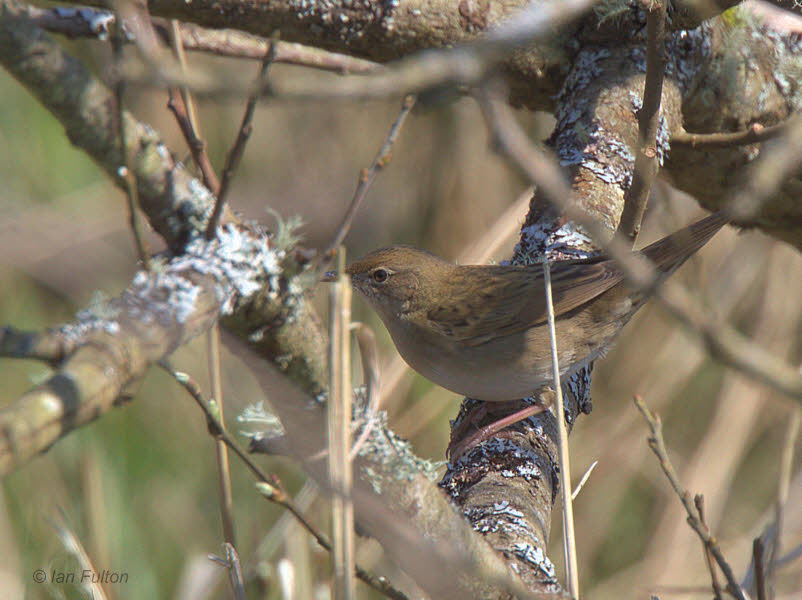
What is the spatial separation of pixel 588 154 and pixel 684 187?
21.6 inches

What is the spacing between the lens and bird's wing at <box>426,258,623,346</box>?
3215 millimetres

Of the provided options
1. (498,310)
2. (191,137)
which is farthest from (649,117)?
(498,310)

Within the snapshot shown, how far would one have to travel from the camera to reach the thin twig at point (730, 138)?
2223 mm

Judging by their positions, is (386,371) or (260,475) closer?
(260,475)

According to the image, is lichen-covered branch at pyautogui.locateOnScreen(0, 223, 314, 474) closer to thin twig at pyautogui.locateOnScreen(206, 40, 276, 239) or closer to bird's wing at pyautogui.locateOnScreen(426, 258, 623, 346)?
thin twig at pyautogui.locateOnScreen(206, 40, 276, 239)

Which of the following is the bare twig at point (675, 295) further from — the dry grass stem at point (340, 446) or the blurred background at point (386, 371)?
the blurred background at point (386, 371)

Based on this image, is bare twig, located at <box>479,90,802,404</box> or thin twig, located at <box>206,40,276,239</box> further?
thin twig, located at <box>206,40,276,239</box>

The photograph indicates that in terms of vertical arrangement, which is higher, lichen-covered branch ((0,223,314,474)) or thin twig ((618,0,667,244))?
thin twig ((618,0,667,244))

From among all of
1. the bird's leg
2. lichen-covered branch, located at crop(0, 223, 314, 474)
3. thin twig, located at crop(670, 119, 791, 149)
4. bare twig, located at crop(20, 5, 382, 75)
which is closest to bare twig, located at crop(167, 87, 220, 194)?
lichen-covered branch, located at crop(0, 223, 314, 474)

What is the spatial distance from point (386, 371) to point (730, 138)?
7.21 ft

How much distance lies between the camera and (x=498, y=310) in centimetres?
345

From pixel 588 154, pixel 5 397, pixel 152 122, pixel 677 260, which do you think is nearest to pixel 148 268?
pixel 588 154

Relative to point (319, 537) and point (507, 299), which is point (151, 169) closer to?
point (319, 537)

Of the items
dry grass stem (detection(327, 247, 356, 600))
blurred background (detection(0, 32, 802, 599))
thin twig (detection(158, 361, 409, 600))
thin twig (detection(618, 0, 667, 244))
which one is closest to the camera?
dry grass stem (detection(327, 247, 356, 600))
